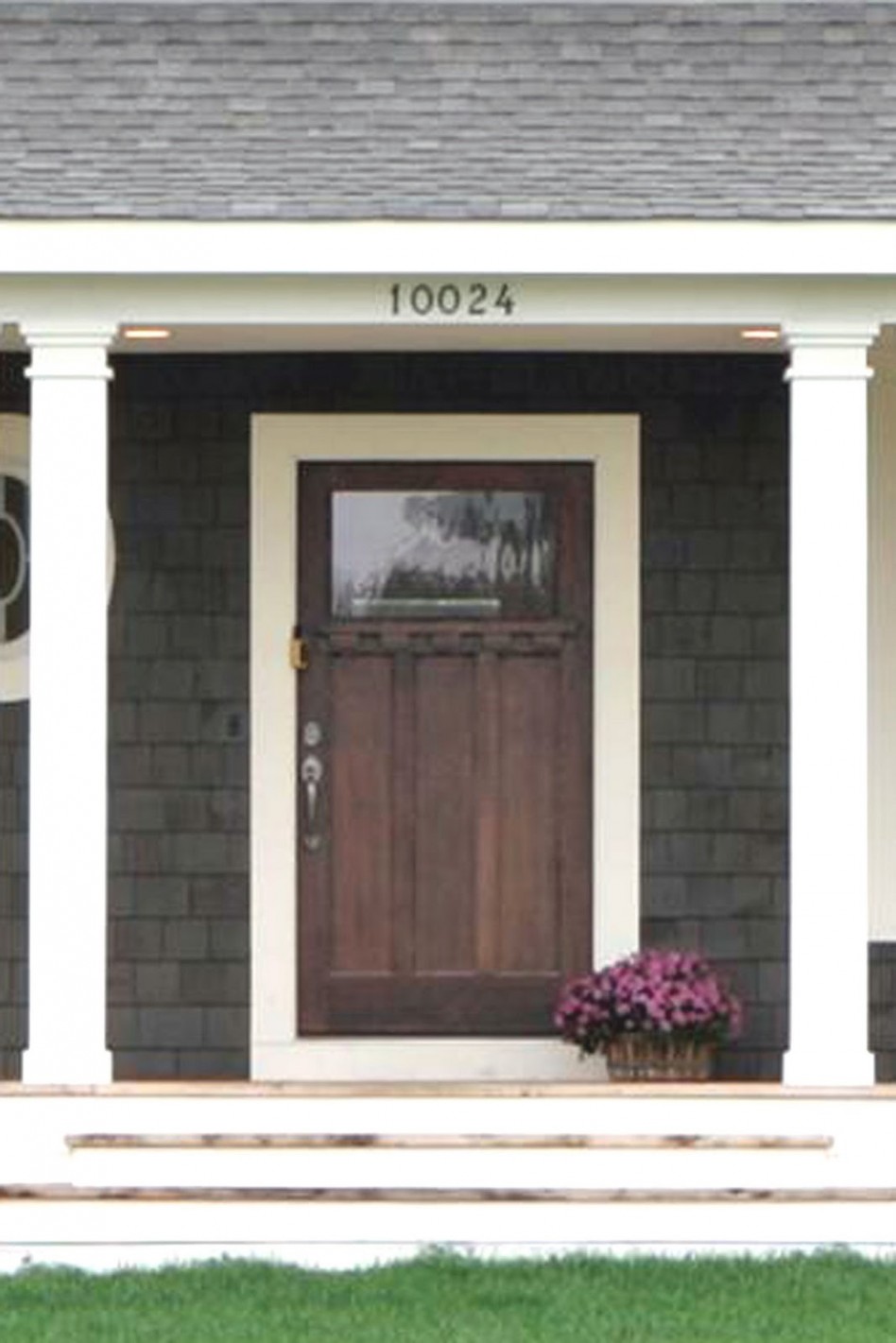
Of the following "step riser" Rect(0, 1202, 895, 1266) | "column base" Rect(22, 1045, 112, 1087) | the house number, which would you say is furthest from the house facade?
"step riser" Rect(0, 1202, 895, 1266)

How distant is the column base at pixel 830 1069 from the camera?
13266mm

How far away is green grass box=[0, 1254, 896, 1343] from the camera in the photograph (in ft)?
38.0

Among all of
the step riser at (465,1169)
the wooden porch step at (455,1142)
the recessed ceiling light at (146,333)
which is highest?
the recessed ceiling light at (146,333)

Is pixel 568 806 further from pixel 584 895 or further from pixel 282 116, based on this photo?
pixel 282 116

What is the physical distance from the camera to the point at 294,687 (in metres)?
15.2

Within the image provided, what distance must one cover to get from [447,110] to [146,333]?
129 centimetres

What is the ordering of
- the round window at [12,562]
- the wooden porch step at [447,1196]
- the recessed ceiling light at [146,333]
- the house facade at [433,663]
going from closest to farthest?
the wooden porch step at [447,1196] < the recessed ceiling light at [146,333] < the house facade at [433,663] < the round window at [12,562]

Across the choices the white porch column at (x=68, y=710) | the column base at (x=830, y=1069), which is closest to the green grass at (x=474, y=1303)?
the column base at (x=830, y=1069)

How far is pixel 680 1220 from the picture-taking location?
12.8m

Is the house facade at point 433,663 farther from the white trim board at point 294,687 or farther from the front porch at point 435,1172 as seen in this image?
the front porch at point 435,1172

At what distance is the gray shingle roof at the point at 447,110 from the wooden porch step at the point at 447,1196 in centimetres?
299

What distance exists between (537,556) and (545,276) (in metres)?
2.13

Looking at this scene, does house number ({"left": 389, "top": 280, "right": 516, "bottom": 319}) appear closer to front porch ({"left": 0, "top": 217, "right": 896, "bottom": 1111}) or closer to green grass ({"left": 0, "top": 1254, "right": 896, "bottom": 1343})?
front porch ({"left": 0, "top": 217, "right": 896, "bottom": 1111})

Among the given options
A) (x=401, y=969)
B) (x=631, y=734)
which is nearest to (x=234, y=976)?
(x=401, y=969)
